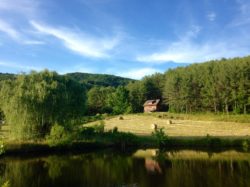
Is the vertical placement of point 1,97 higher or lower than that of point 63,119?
higher

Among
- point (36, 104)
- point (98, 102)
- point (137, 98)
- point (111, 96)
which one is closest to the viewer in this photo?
point (36, 104)

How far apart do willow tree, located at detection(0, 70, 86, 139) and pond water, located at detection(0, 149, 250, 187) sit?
591cm

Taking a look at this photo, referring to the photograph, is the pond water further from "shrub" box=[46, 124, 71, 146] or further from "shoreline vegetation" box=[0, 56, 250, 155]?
"shoreline vegetation" box=[0, 56, 250, 155]

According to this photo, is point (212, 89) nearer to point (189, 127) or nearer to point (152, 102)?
point (152, 102)

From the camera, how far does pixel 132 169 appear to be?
113 feet

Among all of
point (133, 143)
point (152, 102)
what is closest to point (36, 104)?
point (133, 143)

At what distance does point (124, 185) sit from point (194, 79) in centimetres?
8223

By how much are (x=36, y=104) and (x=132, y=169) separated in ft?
60.4

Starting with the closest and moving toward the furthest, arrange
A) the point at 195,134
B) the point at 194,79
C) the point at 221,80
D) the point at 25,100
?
the point at 25,100, the point at 195,134, the point at 221,80, the point at 194,79

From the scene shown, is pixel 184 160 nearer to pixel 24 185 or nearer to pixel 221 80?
pixel 24 185

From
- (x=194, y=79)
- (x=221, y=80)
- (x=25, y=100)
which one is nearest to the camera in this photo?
(x=25, y=100)

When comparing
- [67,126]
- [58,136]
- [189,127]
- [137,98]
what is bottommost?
[58,136]

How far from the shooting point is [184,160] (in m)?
38.8

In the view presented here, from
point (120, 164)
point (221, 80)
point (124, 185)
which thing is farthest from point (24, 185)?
point (221, 80)
